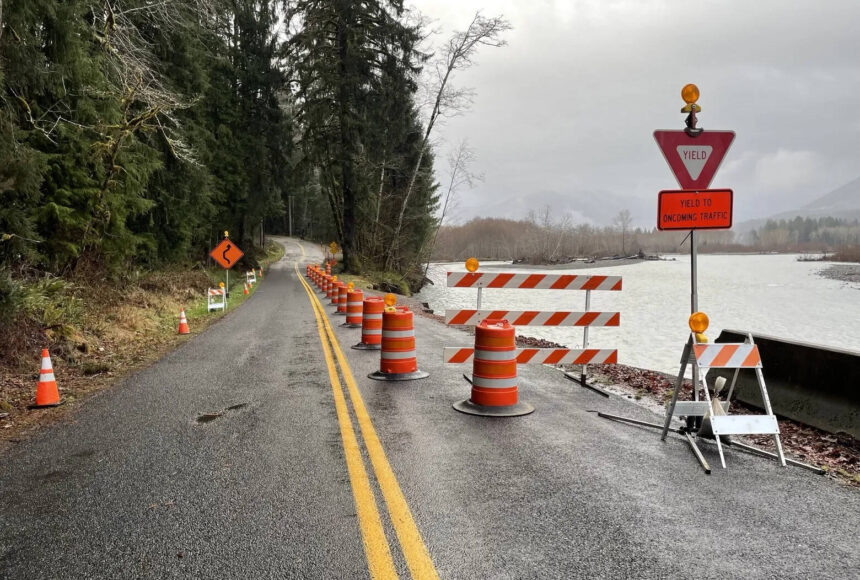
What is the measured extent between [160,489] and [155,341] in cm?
953

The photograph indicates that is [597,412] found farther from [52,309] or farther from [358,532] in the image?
[52,309]

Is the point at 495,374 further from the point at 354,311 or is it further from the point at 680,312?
the point at 680,312

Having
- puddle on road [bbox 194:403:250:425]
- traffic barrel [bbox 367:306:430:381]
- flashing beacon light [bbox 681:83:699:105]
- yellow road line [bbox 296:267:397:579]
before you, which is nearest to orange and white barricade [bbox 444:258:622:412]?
traffic barrel [bbox 367:306:430:381]

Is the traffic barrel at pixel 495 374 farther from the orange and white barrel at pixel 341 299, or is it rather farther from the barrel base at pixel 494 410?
the orange and white barrel at pixel 341 299

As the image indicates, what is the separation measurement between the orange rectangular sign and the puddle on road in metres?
5.31

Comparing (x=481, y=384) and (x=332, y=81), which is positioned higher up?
(x=332, y=81)

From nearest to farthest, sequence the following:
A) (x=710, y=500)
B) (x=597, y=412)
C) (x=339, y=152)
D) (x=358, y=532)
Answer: (x=358, y=532)
(x=710, y=500)
(x=597, y=412)
(x=339, y=152)

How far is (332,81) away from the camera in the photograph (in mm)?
31406

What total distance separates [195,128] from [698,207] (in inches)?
1064

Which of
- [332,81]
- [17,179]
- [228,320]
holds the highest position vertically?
[332,81]

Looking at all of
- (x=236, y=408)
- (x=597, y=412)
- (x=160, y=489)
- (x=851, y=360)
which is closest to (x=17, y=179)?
(x=236, y=408)

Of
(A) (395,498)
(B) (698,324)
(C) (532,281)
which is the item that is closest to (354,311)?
(C) (532,281)

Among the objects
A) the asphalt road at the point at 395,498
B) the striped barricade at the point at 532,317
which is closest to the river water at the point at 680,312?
the striped barricade at the point at 532,317

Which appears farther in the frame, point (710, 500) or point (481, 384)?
point (481, 384)
